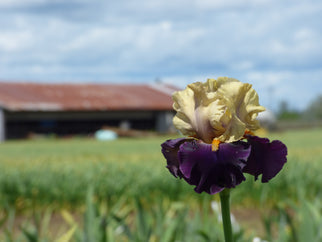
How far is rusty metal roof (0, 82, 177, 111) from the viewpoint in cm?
2347

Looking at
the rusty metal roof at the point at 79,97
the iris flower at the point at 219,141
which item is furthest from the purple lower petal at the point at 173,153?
the rusty metal roof at the point at 79,97

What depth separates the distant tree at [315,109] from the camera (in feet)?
239

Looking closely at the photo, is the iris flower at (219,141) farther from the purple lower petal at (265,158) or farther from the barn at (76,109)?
the barn at (76,109)

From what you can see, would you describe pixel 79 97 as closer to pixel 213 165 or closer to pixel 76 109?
pixel 76 109

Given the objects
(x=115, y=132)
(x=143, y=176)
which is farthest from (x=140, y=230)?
(x=115, y=132)

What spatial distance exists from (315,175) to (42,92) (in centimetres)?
2288

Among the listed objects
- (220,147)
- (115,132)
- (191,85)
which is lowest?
(115,132)

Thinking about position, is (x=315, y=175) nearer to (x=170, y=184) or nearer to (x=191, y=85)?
(x=170, y=184)

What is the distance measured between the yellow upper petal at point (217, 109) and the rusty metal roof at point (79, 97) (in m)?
22.5

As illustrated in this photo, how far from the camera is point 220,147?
33.0 inches

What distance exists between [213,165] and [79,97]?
2559 cm

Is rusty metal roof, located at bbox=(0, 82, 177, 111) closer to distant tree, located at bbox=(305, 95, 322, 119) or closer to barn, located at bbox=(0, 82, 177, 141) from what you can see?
barn, located at bbox=(0, 82, 177, 141)

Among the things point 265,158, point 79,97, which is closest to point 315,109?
point 79,97

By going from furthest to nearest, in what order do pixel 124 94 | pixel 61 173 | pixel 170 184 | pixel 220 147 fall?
1. pixel 124 94
2. pixel 61 173
3. pixel 170 184
4. pixel 220 147
